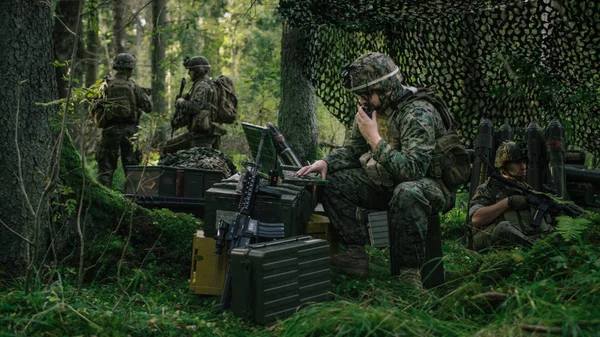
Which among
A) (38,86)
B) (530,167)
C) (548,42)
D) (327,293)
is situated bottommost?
(327,293)

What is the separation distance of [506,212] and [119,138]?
6481 mm

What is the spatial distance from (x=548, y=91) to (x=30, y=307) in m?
5.46

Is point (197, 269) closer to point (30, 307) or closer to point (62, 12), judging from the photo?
point (30, 307)

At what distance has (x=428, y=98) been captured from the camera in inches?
207

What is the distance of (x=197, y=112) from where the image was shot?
34.1 ft

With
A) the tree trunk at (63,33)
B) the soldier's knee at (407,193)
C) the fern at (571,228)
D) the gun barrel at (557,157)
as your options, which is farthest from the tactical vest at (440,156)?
the tree trunk at (63,33)

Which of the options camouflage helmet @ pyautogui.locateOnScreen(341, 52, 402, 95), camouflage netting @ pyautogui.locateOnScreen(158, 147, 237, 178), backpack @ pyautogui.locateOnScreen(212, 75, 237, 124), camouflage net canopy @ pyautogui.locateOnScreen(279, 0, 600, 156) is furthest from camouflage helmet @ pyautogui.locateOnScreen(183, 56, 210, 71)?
camouflage helmet @ pyautogui.locateOnScreen(341, 52, 402, 95)

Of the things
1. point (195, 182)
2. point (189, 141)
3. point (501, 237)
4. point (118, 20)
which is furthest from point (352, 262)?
point (118, 20)

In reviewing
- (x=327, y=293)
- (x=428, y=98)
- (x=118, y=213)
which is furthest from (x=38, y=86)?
(x=428, y=98)

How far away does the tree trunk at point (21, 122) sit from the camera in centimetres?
458

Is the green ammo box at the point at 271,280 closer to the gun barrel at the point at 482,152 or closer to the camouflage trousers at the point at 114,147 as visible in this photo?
the gun barrel at the point at 482,152

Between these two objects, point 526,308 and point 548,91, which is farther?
point 548,91

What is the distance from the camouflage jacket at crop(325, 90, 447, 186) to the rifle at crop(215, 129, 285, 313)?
32.8 inches

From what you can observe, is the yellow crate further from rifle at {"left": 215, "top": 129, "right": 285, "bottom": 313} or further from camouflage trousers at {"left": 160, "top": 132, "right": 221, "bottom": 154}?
camouflage trousers at {"left": 160, "top": 132, "right": 221, "bottom": 154}
